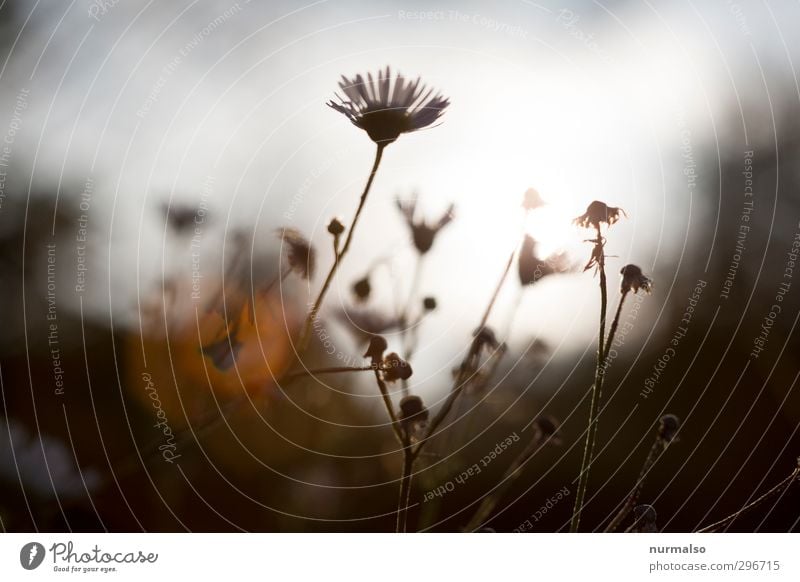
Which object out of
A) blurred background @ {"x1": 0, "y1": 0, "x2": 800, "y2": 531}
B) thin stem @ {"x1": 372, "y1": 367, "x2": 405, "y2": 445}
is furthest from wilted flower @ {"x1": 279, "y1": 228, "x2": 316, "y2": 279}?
thin stem @ {"x1": 372, "y1": 367, "x2": 405, "y2": 445}

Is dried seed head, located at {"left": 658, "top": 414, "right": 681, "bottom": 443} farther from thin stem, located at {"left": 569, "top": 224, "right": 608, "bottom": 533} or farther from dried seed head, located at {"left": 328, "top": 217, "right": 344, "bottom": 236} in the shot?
dried seed head, located at {"left": 328, "top": 217, "right": 344, "bottom": 236}

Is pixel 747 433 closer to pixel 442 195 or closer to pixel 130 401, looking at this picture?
pixel 442 195

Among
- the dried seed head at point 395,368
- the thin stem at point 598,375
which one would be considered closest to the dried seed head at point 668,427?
the thin stem at point 598,375

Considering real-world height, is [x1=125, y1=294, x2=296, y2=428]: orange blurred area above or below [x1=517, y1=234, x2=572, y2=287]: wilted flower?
below

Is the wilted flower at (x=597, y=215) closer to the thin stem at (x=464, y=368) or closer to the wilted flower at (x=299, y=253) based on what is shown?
the thin stem at (x=464, y=368)

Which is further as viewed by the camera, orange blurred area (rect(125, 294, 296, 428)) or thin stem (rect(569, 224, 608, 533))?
orange blurred area (rect(125, 294, 296, 428))

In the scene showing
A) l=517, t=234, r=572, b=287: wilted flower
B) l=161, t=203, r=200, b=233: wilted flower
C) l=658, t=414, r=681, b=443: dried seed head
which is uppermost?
l=161, t=203, r=200, b=233: wilted flower
